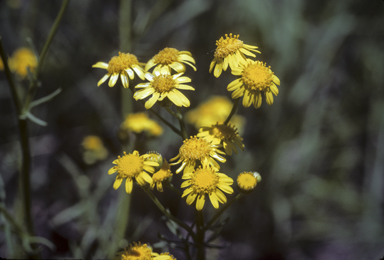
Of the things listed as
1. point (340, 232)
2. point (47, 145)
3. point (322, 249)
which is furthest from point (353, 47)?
point (47, 145)

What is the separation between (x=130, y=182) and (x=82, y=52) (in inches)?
96.1

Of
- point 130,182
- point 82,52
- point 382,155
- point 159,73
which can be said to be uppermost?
point 82,52

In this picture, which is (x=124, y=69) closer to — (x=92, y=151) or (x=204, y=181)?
(x=204, y=181)

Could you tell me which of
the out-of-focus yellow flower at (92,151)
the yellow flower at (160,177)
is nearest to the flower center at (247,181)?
the yellow flower at (160,177)

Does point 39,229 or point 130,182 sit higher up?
point 39,229

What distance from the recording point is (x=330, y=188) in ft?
9.22

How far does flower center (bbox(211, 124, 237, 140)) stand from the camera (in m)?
1.15

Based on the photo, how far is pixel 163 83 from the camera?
3.65 ft

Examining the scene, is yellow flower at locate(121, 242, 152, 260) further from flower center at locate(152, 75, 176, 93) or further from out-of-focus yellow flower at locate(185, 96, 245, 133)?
out-of-focus yellow flower at locate(185, 96, 245, 133)

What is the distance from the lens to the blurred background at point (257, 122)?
2604mm

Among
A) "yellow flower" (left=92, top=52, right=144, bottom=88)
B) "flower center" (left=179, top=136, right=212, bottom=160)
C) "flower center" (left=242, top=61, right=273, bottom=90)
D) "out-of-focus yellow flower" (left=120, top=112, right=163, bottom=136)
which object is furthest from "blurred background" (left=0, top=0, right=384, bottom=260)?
"flower center" (left=242, top=61, right=273, bottom=90)

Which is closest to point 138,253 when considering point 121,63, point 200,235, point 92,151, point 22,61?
point 200,235

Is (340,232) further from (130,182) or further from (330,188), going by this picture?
(130,182)

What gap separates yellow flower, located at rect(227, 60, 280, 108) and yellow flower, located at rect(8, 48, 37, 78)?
8.80 ft
